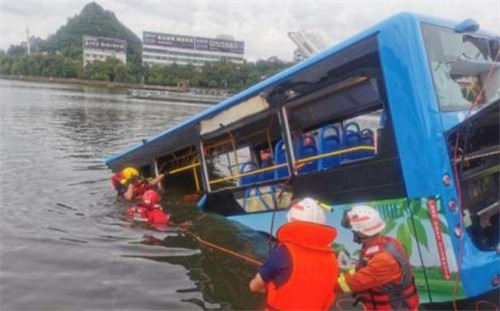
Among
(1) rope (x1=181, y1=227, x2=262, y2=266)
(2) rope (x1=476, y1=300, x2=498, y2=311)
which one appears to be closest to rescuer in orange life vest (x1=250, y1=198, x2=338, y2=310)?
(2) rope (x1=476, y1=300, x2=498, y2=311)

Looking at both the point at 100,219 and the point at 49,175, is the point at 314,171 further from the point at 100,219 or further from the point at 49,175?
the point at 49,175

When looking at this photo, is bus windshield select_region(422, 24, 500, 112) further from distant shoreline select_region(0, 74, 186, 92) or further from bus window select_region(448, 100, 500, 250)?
distant shoreline select_region(0, 74, 186, 92)

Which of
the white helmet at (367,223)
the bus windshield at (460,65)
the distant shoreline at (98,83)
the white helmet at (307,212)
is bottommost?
the white helmet at (367,223)

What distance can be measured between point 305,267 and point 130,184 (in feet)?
25.8

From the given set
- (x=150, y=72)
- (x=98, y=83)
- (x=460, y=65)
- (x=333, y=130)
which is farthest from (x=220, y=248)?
(x=150, y=72)

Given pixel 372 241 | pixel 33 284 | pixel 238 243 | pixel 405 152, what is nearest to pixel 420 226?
pixel 405 152

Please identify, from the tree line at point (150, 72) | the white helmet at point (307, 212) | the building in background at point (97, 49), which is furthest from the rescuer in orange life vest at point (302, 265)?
the building in background at point (97, 49)

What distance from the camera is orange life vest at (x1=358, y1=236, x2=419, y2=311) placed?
14.6 ft

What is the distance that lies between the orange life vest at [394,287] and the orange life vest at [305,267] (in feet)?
2.09

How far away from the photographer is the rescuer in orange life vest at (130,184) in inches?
444

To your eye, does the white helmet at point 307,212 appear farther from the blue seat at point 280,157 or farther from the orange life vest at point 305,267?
the blue seat at point 280,157

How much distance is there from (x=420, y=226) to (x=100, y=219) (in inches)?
265

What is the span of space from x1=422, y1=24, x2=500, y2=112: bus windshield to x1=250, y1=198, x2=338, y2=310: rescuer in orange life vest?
2497 mm

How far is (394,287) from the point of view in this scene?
4496 mm
